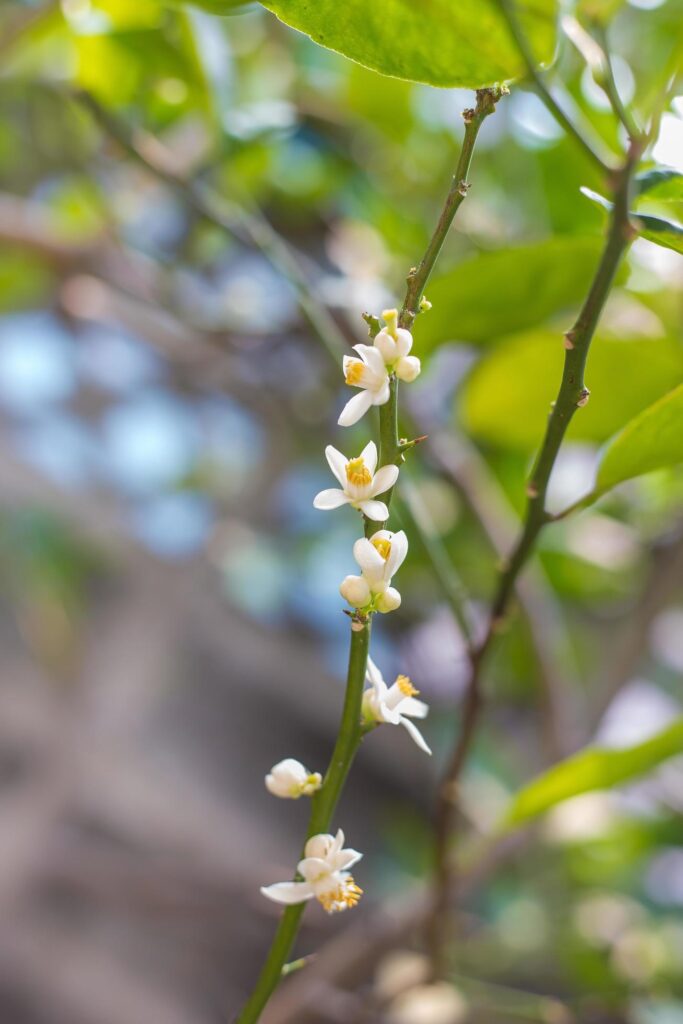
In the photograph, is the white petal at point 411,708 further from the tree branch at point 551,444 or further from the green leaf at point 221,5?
the green leaf at point 221,5

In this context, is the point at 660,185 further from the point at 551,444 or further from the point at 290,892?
the point at 290,892

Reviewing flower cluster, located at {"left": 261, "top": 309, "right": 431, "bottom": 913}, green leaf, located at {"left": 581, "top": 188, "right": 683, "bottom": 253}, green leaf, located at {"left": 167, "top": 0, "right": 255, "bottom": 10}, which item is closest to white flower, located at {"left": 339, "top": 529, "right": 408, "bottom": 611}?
flower cluster, located at {"left": 261, "top": 309, "right": 431, "bottom": 913}

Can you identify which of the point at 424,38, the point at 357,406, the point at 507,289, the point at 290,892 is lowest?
the point at 290,892

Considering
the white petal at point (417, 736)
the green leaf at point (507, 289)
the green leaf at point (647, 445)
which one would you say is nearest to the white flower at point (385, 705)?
the white petal at point (417, 736)

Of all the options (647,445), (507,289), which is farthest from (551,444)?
(507,289)

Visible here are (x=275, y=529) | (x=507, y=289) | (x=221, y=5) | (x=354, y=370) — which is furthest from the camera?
(x=275, y=529)

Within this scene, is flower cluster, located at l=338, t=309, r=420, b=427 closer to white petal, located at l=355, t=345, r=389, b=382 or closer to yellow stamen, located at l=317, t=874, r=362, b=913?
white petal, located at l=355, t=345, r=389, b=382
